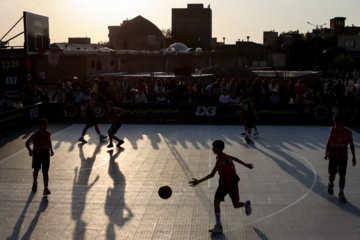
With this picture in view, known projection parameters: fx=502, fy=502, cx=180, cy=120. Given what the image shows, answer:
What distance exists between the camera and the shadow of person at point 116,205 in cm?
1018

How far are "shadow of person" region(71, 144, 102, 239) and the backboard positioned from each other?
582 inches

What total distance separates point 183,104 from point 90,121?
6.57 m

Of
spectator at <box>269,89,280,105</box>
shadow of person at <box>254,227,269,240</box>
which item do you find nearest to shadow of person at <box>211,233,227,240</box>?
shadow of person at <box>254,227,269,240</box>

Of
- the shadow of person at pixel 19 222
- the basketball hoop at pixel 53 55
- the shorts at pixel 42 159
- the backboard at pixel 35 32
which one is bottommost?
the shadow of person at pixel 19 222

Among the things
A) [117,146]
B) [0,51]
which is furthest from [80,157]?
[0,51]

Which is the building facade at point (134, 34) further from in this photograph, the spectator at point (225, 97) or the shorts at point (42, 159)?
the shorts at point (42, 159)

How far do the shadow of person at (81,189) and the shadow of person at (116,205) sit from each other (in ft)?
1.74

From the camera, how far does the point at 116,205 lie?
11422mm

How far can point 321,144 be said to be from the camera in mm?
18562

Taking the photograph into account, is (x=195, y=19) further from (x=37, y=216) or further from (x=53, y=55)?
(x=37, y=216)

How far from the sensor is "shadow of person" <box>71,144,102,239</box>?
10.0 metres

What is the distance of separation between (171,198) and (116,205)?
135 cm

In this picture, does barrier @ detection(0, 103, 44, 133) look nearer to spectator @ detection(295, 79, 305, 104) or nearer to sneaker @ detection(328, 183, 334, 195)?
spectator @ detection(295, 79, 305, 104)

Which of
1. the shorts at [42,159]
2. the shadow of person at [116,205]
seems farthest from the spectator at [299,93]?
the shorts at [42,159]
